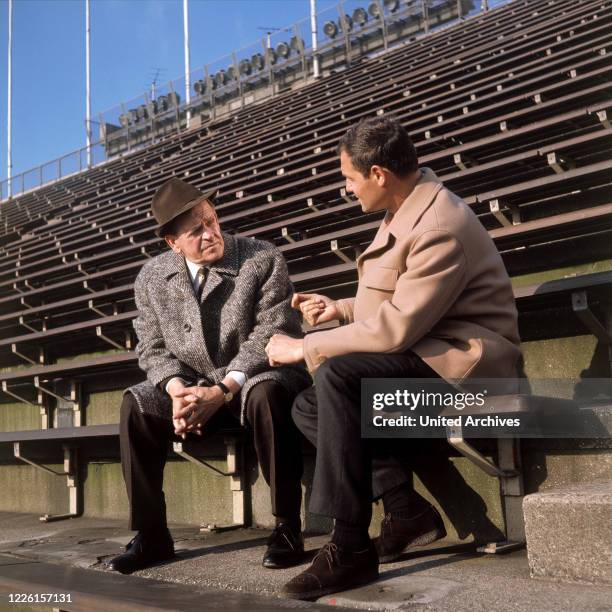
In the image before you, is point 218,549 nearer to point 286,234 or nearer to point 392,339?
point 392,339

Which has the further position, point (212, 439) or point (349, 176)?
point (212, 439)

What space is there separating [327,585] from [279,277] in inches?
41.8

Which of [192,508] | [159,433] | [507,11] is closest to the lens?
[159,433]

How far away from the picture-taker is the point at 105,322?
4039 mm

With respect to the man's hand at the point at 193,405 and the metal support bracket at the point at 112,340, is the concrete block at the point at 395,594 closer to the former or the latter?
the man's hand at the point at 193,405

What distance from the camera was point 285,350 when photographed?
201 centimetres

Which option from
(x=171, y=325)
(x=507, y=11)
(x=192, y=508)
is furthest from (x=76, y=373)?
(x=507, y=11)

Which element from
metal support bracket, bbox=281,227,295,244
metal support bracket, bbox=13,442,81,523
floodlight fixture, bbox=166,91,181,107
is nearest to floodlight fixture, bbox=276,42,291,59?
floodlight fixture, bbox=166,91,181,107

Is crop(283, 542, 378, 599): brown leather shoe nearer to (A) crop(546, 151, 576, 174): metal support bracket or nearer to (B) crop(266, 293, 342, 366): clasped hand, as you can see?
(B) crop(266, 293, 342, 366): clasped hand

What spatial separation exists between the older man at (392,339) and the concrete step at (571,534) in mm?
341

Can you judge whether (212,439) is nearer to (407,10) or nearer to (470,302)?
(470,302)

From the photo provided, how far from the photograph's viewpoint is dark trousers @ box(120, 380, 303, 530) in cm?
206

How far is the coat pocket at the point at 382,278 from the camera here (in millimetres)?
1876

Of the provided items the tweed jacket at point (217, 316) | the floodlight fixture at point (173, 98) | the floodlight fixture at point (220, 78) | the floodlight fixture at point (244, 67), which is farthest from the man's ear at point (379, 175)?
the floodlight fixture at point (173, 98)
